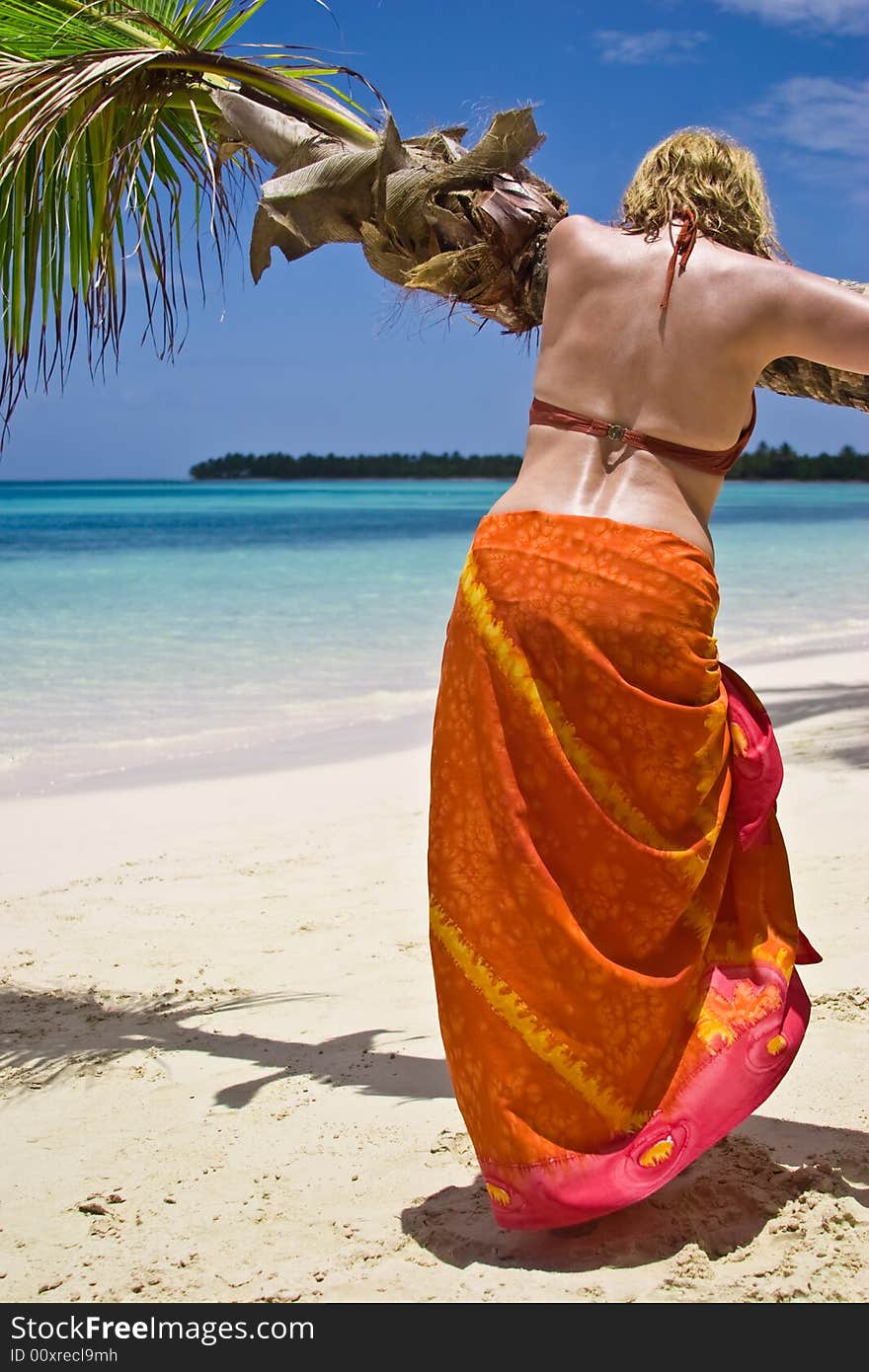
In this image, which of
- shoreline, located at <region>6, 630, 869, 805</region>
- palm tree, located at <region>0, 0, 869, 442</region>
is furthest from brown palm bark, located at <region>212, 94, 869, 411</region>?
Answer: shoreline, located at <region>6, 630, 869, 805</region>

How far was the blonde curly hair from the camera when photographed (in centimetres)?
A: 221

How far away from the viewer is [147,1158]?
2746mm

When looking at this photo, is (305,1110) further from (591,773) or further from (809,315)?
(809,315)

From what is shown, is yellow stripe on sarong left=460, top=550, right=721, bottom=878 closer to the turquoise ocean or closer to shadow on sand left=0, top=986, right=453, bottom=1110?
shadow on sand left=0, top=986, right=453, bottom=1110

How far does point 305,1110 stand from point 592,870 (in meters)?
1.16

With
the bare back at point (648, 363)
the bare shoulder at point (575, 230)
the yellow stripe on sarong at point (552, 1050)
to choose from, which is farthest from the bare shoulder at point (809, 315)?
the yellow stripe on sarong at point (552, 1050)

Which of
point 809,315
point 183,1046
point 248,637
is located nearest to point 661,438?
point 809,315

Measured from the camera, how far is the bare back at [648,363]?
2.15 metres

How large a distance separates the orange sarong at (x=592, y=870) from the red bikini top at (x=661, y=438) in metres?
0.15

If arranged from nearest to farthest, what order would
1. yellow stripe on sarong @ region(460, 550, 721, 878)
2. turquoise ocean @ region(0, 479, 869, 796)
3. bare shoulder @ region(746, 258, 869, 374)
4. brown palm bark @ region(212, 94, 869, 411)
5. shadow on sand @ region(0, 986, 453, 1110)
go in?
bare shoulder @ region(746, 258, 869, 374) → yellow stripe on sarong @ region(460, 550, 721, 878) → brown palm bark @ region(212, 94, 869, 411) → shadow on sand @ region(0, 986, 453, 1110) → turquoise ocean @ region(0, 479, 869, 796)

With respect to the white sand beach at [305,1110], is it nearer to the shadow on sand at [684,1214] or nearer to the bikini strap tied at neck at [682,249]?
the shadow on sand at [684,1214]

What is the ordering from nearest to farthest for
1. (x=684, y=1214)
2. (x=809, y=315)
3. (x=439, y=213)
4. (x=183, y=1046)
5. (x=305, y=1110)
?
1. (x=809, y=315)
2. (x=684, y=1214)
3. (x=439, y=213)
4. (x=305, y=1110)
5. (x=183, y=1046)

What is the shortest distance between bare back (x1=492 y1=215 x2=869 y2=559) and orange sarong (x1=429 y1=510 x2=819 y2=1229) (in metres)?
0.07

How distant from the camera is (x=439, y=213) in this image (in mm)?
2861
